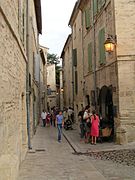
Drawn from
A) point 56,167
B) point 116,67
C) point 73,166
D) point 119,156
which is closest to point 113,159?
point 119,156

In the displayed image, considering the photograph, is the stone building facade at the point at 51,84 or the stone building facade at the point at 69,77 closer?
the stone building facade at the point at 69,77

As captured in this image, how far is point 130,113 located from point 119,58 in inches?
95.4

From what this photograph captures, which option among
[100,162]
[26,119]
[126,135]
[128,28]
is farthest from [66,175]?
[128,28]

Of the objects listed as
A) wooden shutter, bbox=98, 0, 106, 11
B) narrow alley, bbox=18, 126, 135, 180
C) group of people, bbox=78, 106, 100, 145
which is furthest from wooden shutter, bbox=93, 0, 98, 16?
narrow alley, bbox=18, 126, 135, 180

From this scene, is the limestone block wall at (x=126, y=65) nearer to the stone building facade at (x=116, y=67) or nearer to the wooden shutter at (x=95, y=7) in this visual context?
the stone building facade at (x=116, y=67)

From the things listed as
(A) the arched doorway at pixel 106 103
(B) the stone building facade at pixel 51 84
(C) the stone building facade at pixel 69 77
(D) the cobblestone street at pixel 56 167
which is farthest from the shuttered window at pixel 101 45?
(B) the stone building facade at pixel 51 84

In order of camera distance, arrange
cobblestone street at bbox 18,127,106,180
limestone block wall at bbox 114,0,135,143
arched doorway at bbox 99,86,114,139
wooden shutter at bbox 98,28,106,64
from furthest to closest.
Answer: arched doorway at bbox 99,86,114,139
wooden shutter at bbox 98,28,106,64
limestone block wall at bbox 114,0,135,143
cobblestone street at bbox 18,127,106,180

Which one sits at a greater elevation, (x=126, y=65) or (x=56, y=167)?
(x=126, y=65)

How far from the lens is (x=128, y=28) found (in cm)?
1362

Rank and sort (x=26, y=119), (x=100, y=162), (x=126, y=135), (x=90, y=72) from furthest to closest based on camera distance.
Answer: (x=90, y=72)
(x=126, y=135)
(x=26, y=119)
(x=100, y=162)

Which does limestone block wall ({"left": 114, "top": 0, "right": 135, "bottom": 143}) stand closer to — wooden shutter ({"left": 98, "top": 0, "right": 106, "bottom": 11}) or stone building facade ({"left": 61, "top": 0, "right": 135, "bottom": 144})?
stone building facade ({"left": 61, "top": 0, "right": 135, "bottom": 144})

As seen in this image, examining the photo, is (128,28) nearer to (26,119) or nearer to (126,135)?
(126,135)

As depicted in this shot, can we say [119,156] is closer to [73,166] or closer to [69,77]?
[73,166]

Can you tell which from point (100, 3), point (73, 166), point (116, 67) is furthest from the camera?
point (100, 3)
